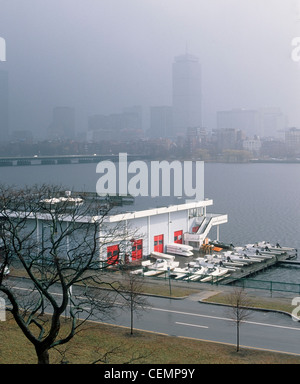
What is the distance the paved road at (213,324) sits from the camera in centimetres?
640

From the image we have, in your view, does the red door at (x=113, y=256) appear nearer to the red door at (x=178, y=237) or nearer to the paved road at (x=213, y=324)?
the paved road at (x=213, y=324)

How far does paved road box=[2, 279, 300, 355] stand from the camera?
6.40 meters

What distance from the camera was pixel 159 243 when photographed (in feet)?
44.7

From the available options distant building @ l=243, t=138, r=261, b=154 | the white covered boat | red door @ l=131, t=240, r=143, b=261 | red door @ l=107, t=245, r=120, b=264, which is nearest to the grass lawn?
red door @ l=107, t=245, r=120, b=264

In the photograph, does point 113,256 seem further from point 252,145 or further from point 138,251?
point 252,145

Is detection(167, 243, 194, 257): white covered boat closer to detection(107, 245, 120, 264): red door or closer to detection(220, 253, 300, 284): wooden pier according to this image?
detection(220, 253, 300, 284): wooden pier

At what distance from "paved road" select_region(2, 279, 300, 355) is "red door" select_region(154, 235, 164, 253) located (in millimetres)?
5146

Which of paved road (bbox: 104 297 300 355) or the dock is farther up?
paved road (bbox: 104 297 300 355)

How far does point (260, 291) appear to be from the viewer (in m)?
9.20

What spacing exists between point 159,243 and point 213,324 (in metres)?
6.59

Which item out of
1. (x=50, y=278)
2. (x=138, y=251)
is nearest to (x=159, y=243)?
(x=138, y=251)
